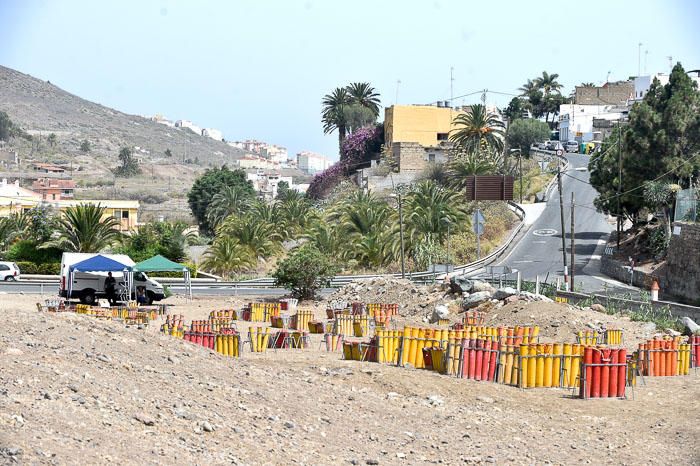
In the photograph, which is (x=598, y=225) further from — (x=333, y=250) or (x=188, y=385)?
(x=188, y=385)

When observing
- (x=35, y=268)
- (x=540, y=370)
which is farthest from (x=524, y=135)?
(x=540, y=370)

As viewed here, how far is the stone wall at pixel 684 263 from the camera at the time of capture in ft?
153

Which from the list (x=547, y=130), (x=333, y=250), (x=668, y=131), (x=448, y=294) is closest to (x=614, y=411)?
(x=448, y=294)

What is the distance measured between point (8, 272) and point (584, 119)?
97.0m

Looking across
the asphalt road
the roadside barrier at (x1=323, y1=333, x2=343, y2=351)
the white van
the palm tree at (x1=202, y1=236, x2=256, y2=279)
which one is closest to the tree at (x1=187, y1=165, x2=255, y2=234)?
the asphalt road

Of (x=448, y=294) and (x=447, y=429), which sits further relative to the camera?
(x=448, y=294)

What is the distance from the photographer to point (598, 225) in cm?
7725

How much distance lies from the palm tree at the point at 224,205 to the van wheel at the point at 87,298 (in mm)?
57261

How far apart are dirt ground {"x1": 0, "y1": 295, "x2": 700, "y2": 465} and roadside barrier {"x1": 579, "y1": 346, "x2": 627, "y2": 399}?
1.16 feet

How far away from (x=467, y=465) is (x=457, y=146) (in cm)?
8007

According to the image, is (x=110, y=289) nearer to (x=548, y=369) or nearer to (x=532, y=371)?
(x=532, y=371)

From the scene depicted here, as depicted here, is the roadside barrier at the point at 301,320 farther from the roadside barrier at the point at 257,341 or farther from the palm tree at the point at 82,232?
the palm tree at the point at 82,232

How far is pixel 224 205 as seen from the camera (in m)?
99.6

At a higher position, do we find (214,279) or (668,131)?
(668,131)
